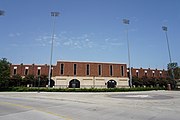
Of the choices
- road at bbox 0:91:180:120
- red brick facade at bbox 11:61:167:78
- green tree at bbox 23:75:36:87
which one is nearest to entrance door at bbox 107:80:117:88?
red brick facade at bbox 11:61:167:78

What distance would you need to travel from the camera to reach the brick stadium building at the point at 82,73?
6900 centimetres

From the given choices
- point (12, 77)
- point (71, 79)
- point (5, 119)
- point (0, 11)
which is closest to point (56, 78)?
point (71, 79)

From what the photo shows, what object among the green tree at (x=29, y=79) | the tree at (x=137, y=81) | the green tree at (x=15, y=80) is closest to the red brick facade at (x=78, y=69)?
the tree at (x=137, y=81)

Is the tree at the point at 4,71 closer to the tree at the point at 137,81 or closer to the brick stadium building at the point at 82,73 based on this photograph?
the brick stadium building at the point at 82,73

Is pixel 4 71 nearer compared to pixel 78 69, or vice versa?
pixel 4 71

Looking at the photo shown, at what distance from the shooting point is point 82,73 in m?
70.7

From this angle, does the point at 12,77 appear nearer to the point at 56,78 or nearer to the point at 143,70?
the point at 56,78

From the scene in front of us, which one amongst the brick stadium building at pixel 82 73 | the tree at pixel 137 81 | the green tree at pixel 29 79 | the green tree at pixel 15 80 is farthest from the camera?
the tree at pixel 137 81

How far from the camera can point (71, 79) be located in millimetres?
69188

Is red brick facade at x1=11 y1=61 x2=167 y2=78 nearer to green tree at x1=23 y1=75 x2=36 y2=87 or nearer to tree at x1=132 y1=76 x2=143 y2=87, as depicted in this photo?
Answer: tree at x1=132 y1=76 x2=143 y2=87

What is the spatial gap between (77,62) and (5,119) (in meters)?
62.1

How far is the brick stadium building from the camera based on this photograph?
69000mm

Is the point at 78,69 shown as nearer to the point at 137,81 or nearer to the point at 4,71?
the point at 137,81

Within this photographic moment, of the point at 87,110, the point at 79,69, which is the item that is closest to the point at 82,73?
the point at 79,69
